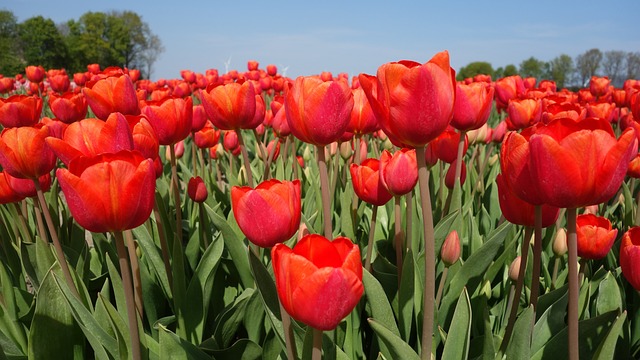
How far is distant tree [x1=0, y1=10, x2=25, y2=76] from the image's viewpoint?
43.0 meters

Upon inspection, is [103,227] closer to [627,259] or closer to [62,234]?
[627,259]

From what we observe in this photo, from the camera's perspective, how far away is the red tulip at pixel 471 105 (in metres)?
1.63

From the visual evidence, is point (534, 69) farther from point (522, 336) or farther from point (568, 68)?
point (522, 336)

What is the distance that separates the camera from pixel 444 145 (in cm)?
205

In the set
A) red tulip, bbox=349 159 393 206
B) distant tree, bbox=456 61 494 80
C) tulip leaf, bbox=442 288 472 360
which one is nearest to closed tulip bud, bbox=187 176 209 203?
red tulip, bbox=349 159 393 206

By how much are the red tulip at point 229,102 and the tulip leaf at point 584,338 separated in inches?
45.5

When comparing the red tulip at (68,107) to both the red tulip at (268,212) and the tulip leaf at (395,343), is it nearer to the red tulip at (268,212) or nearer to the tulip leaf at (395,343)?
the red tulip at (268,212)

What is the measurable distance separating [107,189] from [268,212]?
33 centimetres

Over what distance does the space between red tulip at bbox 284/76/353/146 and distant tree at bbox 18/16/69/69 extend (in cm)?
6443

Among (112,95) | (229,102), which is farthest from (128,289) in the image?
(112,95)

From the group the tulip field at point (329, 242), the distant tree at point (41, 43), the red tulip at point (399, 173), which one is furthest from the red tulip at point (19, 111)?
the distant tree at point (41, 43)

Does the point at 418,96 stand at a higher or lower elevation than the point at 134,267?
higher

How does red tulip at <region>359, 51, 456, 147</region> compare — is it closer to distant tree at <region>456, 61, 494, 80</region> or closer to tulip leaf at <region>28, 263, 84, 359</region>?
tulip leaf at <region>28, 263, 84, 359</region>

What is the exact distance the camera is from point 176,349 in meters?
1.32
